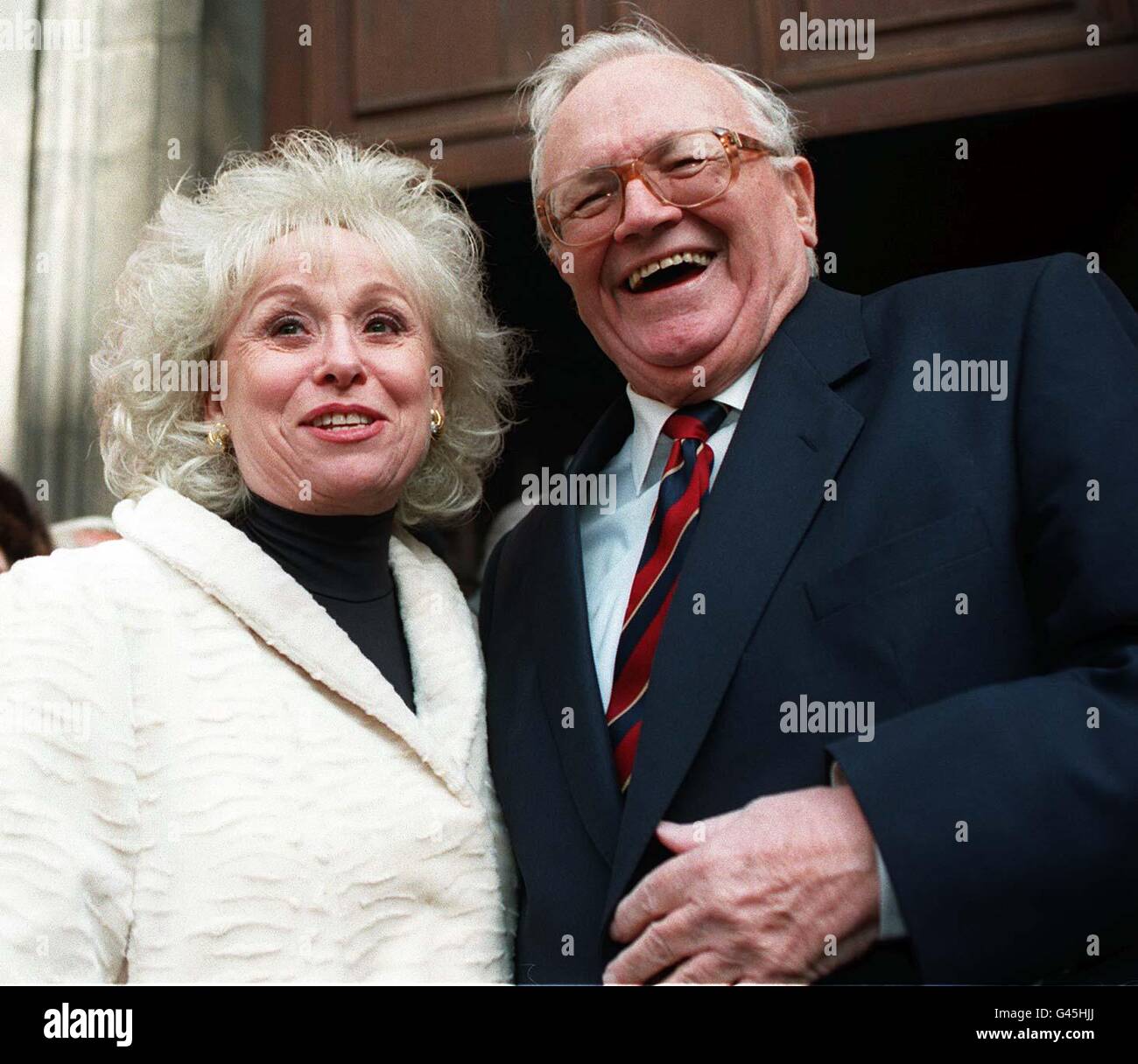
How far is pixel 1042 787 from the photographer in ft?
3.27

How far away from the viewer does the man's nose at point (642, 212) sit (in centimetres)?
145

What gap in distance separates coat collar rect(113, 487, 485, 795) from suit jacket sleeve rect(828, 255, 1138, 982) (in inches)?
20.2

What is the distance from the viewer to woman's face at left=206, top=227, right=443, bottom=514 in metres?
1.45

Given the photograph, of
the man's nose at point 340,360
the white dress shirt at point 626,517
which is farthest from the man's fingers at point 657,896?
the man's nose at point 340,360

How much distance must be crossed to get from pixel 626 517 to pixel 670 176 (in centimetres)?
42

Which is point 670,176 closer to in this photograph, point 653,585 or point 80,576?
point 653,585

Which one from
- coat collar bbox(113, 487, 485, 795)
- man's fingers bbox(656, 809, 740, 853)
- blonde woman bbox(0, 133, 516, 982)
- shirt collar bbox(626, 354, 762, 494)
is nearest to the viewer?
man's fingers bbox(656, 809, 740, 853)

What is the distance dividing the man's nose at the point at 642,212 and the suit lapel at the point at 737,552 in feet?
0.83

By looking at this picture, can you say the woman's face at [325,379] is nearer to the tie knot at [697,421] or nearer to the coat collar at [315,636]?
the coat collar at [315,636]

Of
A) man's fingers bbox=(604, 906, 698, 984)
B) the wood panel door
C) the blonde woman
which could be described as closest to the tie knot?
the blonde woman

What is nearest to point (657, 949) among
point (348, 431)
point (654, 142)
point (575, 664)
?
point (575, 664)

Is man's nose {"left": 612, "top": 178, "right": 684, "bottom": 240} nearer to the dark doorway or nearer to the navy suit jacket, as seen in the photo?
the navy suit jacket

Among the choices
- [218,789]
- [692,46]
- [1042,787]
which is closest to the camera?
[1042,787]
